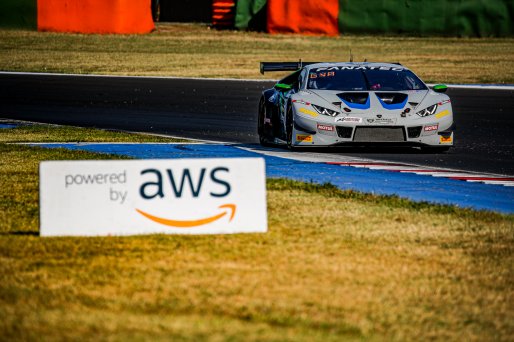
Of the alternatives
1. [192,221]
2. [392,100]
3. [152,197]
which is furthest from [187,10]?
[152,197]

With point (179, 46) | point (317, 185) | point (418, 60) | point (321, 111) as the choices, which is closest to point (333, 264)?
point (317, 185)

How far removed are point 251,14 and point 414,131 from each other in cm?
2618

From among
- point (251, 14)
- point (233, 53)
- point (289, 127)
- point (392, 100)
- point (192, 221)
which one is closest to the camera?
point (192, 221)

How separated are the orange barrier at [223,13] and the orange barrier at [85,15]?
4.74m

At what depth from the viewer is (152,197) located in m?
8.64

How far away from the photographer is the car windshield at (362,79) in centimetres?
1590

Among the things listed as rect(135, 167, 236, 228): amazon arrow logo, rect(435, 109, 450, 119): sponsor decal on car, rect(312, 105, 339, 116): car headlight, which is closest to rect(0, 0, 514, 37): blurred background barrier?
rect(435, 109, 450, 119): sponsor decal on car

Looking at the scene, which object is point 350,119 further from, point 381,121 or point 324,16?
point 324,16

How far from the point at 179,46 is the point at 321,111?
23.8 m

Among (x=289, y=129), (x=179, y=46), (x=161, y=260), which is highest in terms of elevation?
(x=161, y=260)

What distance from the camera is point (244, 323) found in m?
6.35

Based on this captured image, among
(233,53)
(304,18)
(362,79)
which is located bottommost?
(233,53)

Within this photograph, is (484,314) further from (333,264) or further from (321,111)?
(321,111)

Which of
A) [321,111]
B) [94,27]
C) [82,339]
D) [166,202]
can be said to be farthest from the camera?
[94,27]
